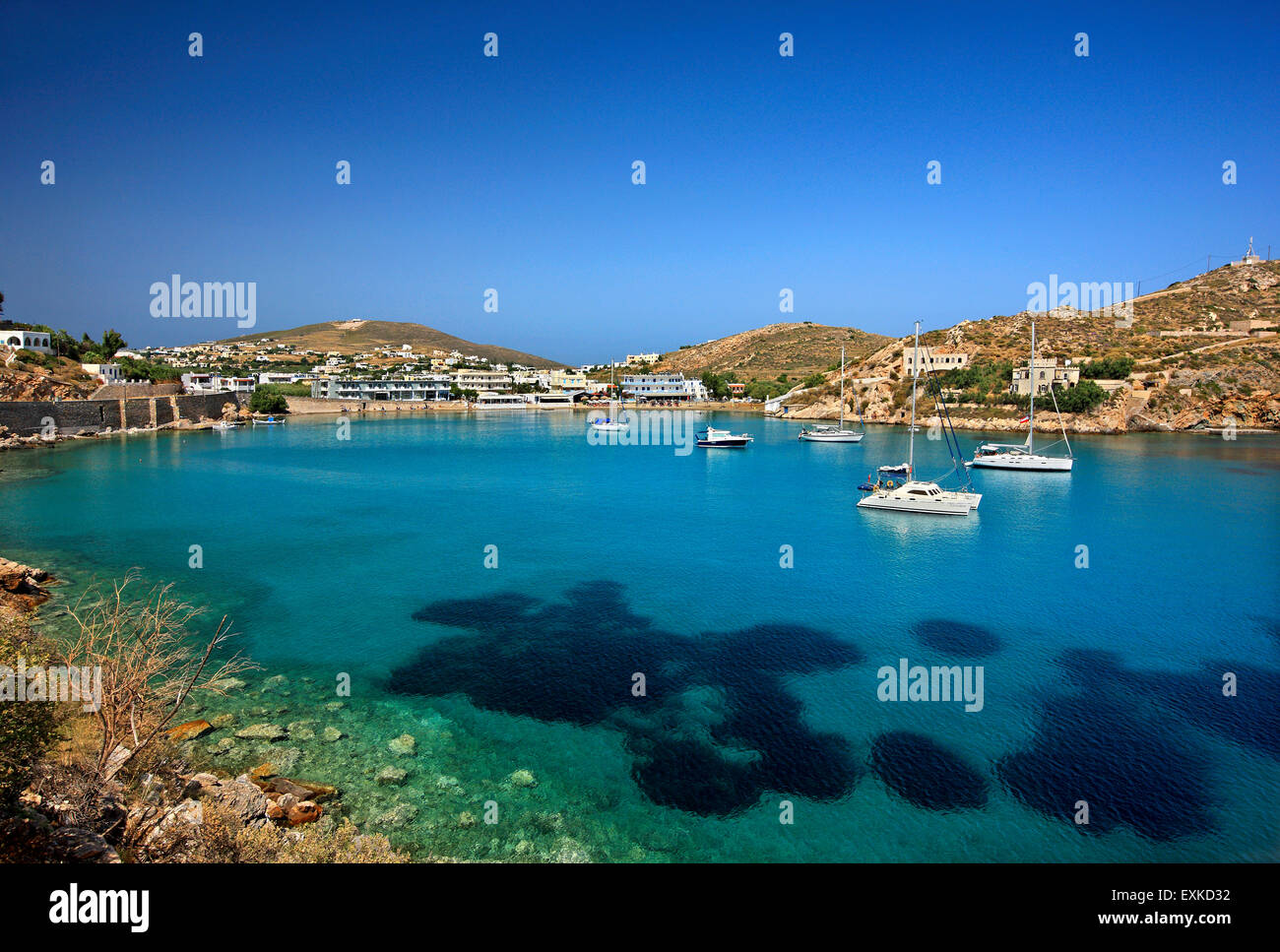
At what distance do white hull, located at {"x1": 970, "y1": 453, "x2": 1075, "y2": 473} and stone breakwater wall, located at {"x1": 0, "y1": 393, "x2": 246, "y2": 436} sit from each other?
70.2m

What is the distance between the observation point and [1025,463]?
39.9 m

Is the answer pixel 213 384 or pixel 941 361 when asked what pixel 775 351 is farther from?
pixel 213 384

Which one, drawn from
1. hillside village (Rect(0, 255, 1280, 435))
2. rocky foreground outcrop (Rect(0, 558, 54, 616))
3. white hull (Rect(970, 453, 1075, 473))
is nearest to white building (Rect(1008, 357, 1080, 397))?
hillside village (Rect(0, 255, 1280, 435))

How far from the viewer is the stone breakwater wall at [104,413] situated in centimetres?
5372

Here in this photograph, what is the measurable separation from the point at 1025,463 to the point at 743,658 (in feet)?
108

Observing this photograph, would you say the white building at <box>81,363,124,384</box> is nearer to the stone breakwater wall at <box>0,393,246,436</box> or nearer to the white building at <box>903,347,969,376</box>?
the stone breakwater wall at <box>0,393,246,436</box>

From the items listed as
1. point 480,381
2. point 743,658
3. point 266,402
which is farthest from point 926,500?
point 480,381

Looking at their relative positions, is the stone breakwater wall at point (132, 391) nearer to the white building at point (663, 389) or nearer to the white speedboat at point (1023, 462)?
the white building at point (663, 389)

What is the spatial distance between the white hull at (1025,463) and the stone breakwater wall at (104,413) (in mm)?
70213

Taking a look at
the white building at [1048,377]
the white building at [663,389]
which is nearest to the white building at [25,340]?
the white building at [663,389]
